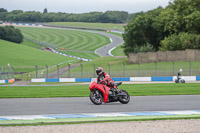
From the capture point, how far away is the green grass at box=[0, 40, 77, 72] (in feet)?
281

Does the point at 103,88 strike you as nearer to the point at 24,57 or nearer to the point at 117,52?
the point at 24,57

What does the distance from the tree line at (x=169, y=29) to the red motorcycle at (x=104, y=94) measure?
4459 cm

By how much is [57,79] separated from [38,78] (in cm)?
279

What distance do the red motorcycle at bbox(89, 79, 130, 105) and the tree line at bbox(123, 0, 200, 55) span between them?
44.6m

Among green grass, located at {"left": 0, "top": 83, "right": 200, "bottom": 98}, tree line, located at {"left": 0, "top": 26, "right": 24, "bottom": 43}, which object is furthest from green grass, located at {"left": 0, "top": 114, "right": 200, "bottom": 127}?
tree line, located at {"left": 0, "top": 26, "right": 24, "bottom": 43}

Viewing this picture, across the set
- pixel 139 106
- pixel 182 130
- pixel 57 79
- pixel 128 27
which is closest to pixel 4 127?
pixel 182 130

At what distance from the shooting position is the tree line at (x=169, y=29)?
2400 inches

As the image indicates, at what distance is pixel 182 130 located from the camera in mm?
9805

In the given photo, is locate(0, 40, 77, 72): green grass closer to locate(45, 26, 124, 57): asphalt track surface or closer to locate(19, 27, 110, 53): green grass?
locate(19, 27, 110, 53): green grass

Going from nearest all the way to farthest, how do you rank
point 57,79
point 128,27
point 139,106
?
point 139,106 → point 57,79 → point 128,27

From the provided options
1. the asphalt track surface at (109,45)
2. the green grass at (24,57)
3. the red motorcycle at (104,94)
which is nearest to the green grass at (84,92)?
the red motorcycle at (104,94)

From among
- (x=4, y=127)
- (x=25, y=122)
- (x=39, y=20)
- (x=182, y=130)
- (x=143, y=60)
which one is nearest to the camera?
(x=182, y=130)

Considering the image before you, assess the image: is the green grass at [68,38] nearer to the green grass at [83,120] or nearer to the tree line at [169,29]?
the tree line at [169,29]

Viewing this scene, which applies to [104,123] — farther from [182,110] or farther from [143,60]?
[143,60]
